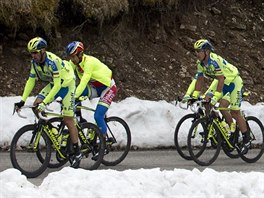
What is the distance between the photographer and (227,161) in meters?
12.6

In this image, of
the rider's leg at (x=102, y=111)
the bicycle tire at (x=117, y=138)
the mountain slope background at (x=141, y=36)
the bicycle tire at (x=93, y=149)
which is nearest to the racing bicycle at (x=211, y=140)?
the bicycle tire at (x=117, y=138)

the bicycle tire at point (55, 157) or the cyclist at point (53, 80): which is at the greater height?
the cyclist at point (53, 80)

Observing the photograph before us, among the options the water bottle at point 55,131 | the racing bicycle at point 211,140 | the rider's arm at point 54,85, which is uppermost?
the rider's arm at point 54,85

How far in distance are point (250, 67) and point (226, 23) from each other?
2027 millimetres

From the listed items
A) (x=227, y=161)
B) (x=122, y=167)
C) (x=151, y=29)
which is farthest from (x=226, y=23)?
(x=122, y=167)

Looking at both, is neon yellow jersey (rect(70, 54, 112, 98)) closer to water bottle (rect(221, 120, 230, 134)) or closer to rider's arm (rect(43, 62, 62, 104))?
rider's arm (rect(43, 62, 62, 104))

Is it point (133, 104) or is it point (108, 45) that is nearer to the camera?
point (133, 104)

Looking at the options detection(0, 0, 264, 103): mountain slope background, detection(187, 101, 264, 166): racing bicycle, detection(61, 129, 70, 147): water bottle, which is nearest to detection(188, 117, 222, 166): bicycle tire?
detection(187, 101, 264, 166): racing bicycle

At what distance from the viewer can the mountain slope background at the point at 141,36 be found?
16953 mm

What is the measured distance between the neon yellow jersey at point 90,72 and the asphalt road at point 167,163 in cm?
140

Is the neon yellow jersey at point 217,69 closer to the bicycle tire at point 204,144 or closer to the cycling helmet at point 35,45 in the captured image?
the bicycle tire at point 204,144

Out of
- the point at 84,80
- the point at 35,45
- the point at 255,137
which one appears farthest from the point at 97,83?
the point at 255,137

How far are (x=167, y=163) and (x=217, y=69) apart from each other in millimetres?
1863

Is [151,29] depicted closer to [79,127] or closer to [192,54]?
[192,54]
